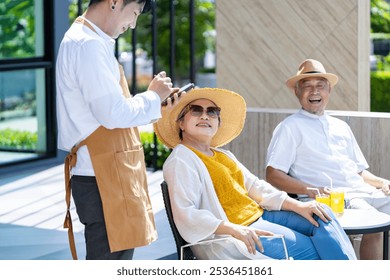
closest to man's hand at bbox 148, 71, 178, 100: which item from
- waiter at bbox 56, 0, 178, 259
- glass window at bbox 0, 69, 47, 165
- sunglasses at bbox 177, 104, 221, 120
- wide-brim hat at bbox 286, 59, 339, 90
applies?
waiter at bbox 56, 0, 178, 259

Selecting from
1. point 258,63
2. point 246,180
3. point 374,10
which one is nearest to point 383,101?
point 374,10

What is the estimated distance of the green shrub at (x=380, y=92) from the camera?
1366cm

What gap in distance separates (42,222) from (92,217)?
3234 mm

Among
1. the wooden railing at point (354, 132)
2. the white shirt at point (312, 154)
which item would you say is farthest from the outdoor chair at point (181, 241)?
the wooden railing at point (354, 132)

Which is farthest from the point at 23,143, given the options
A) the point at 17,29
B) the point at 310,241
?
the point at 310,241

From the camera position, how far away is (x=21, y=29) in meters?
8.61

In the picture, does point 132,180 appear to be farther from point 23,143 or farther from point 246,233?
point 23,143

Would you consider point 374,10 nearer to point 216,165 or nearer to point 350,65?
point 350,65

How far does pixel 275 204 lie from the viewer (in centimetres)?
403

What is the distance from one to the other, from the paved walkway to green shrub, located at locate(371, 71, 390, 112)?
6.15 m

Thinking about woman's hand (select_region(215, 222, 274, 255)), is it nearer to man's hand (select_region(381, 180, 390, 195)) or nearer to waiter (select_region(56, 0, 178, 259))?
waiter (select_region(56, 0, 178, 259))

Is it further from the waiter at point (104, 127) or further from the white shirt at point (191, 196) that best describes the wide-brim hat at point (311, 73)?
the waiter at point (104, 127)

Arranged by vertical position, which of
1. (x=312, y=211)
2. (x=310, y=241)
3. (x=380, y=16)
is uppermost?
(x=380, y=16)

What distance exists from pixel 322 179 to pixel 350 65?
1.68m
